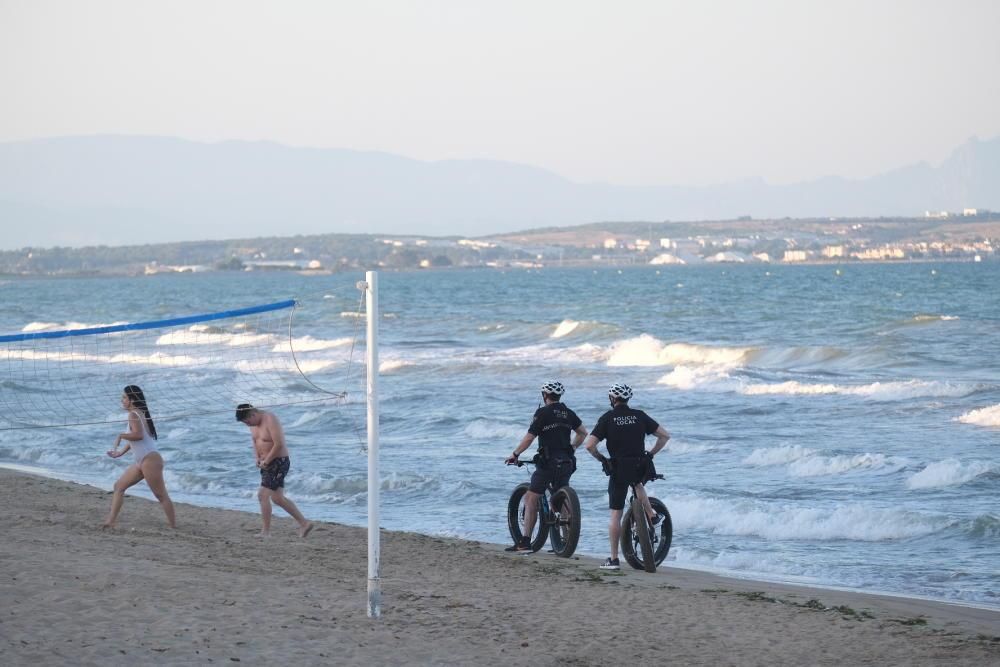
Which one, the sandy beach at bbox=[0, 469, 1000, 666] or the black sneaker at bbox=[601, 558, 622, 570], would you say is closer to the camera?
the sandy beach at bbox=[0, 469, 1000, 666]

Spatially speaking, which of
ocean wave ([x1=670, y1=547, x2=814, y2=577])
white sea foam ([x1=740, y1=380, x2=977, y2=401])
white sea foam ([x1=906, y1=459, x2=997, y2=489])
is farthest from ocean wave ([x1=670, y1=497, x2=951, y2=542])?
white sea foam ([x1=740, y1=380, x2=977, y2=401])

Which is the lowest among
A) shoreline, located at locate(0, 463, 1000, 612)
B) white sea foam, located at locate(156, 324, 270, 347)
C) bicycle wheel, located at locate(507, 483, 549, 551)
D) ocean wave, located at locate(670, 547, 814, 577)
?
white sea foam, located at locate(156, 324, 270, 347)

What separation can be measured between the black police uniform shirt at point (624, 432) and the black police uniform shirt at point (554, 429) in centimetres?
46

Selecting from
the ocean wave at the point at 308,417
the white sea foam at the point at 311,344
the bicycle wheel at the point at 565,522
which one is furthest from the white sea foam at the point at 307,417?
the white sea foam at the point at 311,344

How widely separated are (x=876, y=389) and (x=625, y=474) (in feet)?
53.4

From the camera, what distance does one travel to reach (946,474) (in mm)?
14961

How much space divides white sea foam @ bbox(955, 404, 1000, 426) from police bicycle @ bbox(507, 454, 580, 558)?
11215mm

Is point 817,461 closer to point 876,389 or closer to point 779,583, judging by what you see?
point 779,583

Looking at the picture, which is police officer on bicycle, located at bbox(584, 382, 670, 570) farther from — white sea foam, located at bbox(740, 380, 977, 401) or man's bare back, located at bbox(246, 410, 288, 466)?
white sea foam, located at bbox(740, 380, 977, 401)

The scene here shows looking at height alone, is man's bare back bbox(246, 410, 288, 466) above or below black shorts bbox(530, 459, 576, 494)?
above

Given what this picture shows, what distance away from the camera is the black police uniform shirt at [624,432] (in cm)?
1000

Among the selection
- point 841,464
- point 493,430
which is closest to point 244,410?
point 841,464

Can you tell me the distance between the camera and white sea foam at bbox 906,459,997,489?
48.6 feet

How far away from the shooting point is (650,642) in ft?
25.5
